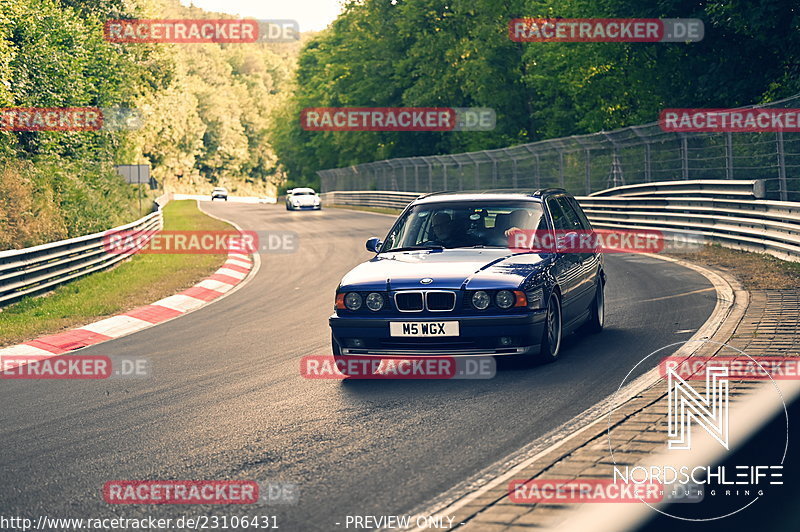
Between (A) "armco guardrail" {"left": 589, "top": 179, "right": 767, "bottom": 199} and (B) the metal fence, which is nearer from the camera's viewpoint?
(B) the metal fence

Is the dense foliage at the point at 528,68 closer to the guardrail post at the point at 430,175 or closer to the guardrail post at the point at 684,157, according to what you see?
the guardrail post at the point at 684,157

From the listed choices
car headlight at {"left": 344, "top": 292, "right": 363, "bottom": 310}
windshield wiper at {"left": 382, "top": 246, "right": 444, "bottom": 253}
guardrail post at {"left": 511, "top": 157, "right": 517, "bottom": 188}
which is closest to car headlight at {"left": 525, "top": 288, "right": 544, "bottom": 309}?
windshield wiper at {"left": 382, "top": 246, "right": 444, "bottom": 253}

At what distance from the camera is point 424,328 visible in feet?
27.3

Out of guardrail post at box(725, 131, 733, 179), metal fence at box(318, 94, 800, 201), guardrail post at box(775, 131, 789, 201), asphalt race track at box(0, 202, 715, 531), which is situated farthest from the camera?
guardrail post at box(725, 131, 733, 179)

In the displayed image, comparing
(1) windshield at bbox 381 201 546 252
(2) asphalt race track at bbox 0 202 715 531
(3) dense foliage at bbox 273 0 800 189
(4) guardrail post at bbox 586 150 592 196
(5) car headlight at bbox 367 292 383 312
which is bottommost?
(2) asphalt race track at bbox 0 202 715 531

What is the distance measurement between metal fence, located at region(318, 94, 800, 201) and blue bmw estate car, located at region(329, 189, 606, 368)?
9.52 m

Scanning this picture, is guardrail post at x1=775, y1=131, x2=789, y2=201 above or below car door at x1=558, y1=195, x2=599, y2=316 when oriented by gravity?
above

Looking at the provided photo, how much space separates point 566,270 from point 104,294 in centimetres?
1031

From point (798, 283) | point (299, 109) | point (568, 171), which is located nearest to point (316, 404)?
point (798, 283)

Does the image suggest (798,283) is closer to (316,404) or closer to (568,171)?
(316,404)

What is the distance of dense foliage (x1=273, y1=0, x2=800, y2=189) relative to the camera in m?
30.6

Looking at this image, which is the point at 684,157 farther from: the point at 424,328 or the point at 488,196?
the point at 424,328

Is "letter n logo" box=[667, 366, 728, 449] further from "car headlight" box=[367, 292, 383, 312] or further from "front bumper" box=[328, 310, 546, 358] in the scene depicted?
"car headlight" box=[367, 292, 383, 312]

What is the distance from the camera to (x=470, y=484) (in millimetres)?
5289
